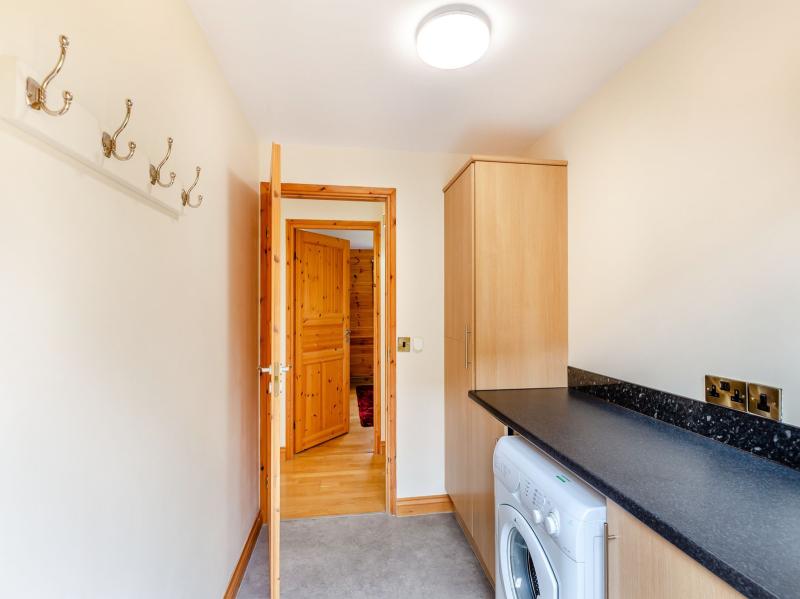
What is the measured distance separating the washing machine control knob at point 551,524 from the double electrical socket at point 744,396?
69 cm

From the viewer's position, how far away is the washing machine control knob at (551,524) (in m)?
1.07

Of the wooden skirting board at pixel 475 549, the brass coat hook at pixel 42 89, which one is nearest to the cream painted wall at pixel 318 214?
the wooden skirting board at pixel 475 549

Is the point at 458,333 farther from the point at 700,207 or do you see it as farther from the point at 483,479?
the point at 700,207

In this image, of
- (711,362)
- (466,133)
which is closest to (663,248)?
(711,362)

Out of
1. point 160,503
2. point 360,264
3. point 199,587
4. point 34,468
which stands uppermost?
point 360,264

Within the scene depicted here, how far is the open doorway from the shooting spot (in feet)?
9.97

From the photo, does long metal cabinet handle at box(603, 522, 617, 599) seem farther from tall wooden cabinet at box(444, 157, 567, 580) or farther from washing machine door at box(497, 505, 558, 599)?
tall wooden cabinet at box(444, 157, 567, 580)

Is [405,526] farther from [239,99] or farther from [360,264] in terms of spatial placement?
[360,264]

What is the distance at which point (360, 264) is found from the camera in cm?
621

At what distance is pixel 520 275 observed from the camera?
2.08m

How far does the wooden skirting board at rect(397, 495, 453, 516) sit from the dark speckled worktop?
1.33 metres

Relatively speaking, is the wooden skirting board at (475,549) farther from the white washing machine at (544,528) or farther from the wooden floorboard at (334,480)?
the wooden floorboard at (334,480)

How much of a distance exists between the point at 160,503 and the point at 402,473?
1.71 meters

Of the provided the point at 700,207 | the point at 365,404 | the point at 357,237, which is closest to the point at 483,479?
the point at 700,207
